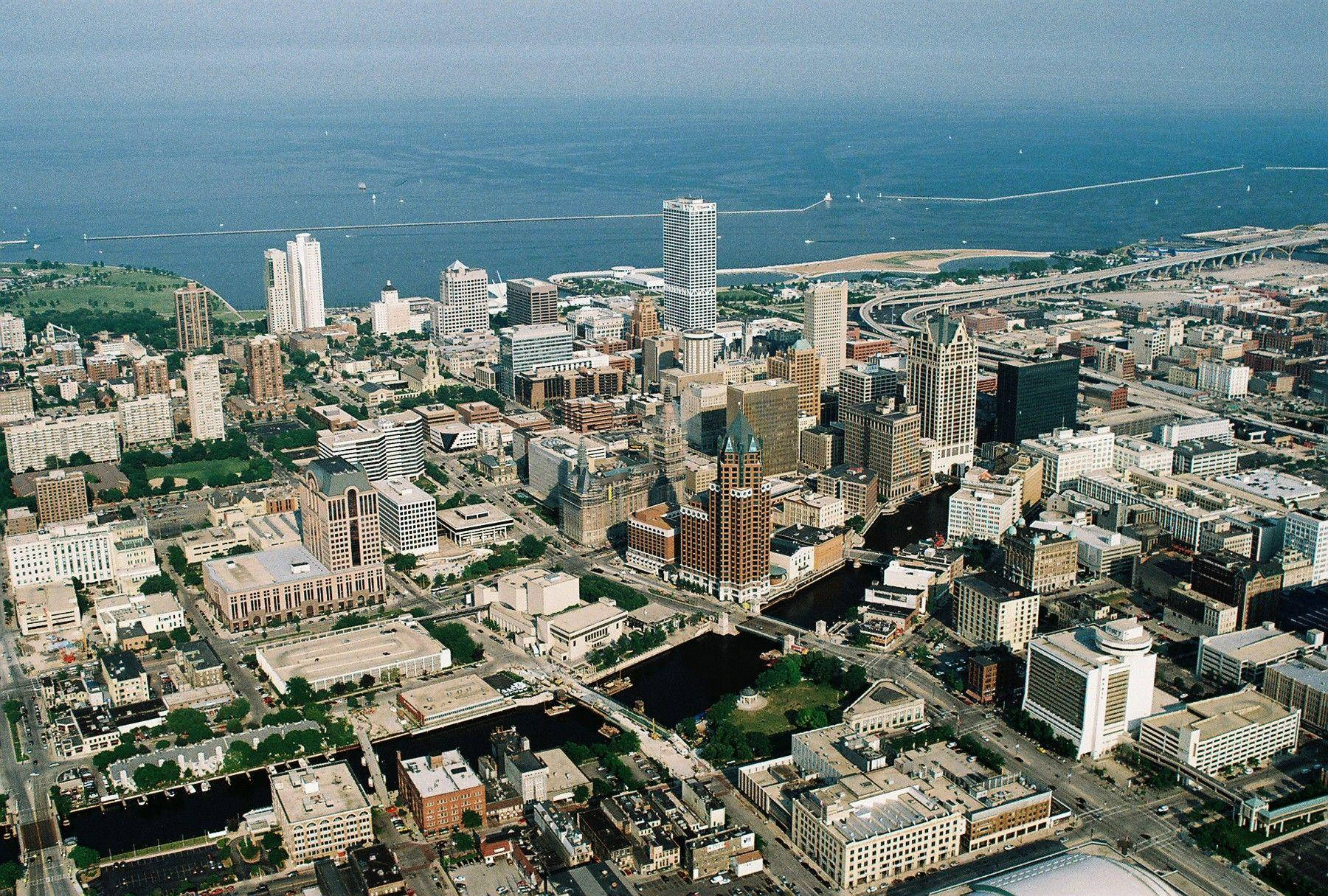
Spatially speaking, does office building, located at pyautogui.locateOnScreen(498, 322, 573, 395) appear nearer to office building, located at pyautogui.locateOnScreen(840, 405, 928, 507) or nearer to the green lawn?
office building, located at pyautogui.locateOnScreen(840, 405, 928, 507)

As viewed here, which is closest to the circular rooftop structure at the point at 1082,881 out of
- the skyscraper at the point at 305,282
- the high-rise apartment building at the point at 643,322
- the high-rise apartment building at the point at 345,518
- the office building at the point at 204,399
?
the high-rise apartment building at the point at 345,518

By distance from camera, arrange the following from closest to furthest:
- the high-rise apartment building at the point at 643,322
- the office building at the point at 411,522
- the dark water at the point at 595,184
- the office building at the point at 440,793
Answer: the office building at the point at 440,793
the office building at the point at 411,522
the high-rise apartment building at the point at 643,322
the dark water at the point at 595,184

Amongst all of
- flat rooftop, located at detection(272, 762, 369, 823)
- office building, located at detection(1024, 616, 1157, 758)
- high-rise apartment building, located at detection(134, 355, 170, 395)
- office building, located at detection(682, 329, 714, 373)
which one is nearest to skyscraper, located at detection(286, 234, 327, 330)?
high-rise apartment building, located at detection(134, 355, 170, 395)

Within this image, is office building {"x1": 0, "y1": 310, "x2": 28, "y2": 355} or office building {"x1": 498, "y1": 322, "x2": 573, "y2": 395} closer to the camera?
office building {"x1": 498, "y1": 322, "x2": 573, "y2": 395}

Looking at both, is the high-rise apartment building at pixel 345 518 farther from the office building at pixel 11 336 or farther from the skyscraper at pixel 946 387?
the office building at pixel 11 336

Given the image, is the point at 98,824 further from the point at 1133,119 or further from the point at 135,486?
the point at 1133,119

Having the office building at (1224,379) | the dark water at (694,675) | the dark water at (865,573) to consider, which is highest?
the office building at (1224,379)

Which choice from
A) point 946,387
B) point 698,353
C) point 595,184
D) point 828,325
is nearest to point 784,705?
point 946,387

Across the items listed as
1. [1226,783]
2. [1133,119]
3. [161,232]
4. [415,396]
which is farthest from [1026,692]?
[1133,119]
